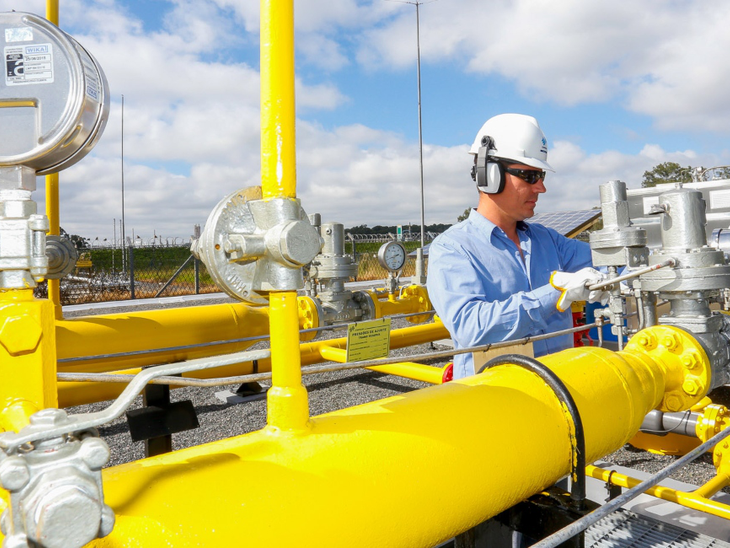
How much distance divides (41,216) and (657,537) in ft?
6.81

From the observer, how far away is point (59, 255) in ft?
10.2

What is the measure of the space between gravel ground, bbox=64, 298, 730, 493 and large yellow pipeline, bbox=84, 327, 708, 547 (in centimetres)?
210

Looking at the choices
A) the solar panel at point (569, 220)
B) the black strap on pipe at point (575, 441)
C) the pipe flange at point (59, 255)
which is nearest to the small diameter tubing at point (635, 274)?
the black strap on pipe at point (575, 441)

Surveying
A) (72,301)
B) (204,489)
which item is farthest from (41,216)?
(72,301)

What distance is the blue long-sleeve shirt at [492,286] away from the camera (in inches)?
72.2

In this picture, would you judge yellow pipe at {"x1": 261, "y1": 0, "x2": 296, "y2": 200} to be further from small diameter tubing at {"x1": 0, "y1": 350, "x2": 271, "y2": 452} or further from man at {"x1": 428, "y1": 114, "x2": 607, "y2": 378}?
man at {"x1": 428, "y1": 114, "x2": 607, "y2": 378}

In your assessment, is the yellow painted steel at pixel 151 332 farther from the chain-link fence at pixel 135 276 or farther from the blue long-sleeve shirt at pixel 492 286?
the chain-link fence at pixel 135 276

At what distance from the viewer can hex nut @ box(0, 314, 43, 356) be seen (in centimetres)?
72

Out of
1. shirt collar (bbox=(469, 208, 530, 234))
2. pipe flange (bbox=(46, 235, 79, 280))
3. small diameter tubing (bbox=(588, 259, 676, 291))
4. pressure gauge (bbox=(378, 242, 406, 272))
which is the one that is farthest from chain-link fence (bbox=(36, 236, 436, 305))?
small diameter tubing (bbox=(588, 259, 676, 291))

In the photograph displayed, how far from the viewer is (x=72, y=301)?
11164 mm

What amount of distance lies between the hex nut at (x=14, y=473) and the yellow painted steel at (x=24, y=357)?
6.5 inches

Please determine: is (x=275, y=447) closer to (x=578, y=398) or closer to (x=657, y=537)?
(x=578, y=398)

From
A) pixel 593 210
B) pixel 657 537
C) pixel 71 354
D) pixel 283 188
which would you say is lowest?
pixel 657 537

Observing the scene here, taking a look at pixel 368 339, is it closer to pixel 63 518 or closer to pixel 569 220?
pixel 63 518
